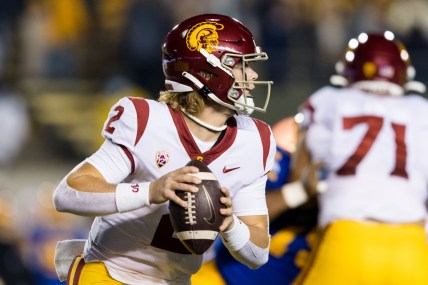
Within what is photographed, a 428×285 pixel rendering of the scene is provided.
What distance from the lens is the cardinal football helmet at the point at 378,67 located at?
17.6 feet

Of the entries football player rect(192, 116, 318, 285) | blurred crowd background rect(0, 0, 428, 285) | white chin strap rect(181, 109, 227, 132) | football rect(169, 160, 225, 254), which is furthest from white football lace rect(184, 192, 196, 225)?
blurred crowd background rect(0, 0, 428, 285)

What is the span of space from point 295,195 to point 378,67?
0.77 meters

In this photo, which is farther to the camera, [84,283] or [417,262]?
[417,262]

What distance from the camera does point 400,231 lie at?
16.3 ft

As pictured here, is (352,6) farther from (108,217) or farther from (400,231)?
(108,217)

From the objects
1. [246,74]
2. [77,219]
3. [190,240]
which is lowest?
[77,219]

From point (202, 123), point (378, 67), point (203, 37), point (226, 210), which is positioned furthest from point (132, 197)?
point (378, 67)

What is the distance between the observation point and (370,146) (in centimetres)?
505

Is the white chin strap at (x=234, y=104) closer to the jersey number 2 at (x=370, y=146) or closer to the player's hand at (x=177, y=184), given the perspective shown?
the player's hand at (x=177, y=184)

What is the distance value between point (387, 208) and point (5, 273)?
359 centimetres

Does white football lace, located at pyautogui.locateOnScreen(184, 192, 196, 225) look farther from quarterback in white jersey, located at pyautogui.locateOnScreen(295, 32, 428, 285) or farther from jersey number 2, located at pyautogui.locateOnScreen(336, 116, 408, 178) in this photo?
jersey number 2, located at pyautogui.locateOnScreen(336, 116, 408, 178)

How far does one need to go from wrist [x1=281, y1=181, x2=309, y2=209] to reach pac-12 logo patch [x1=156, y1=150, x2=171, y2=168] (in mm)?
1502

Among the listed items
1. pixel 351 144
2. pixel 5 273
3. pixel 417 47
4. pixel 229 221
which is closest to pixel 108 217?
pixel 229 221

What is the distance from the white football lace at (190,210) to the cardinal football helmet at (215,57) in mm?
514
